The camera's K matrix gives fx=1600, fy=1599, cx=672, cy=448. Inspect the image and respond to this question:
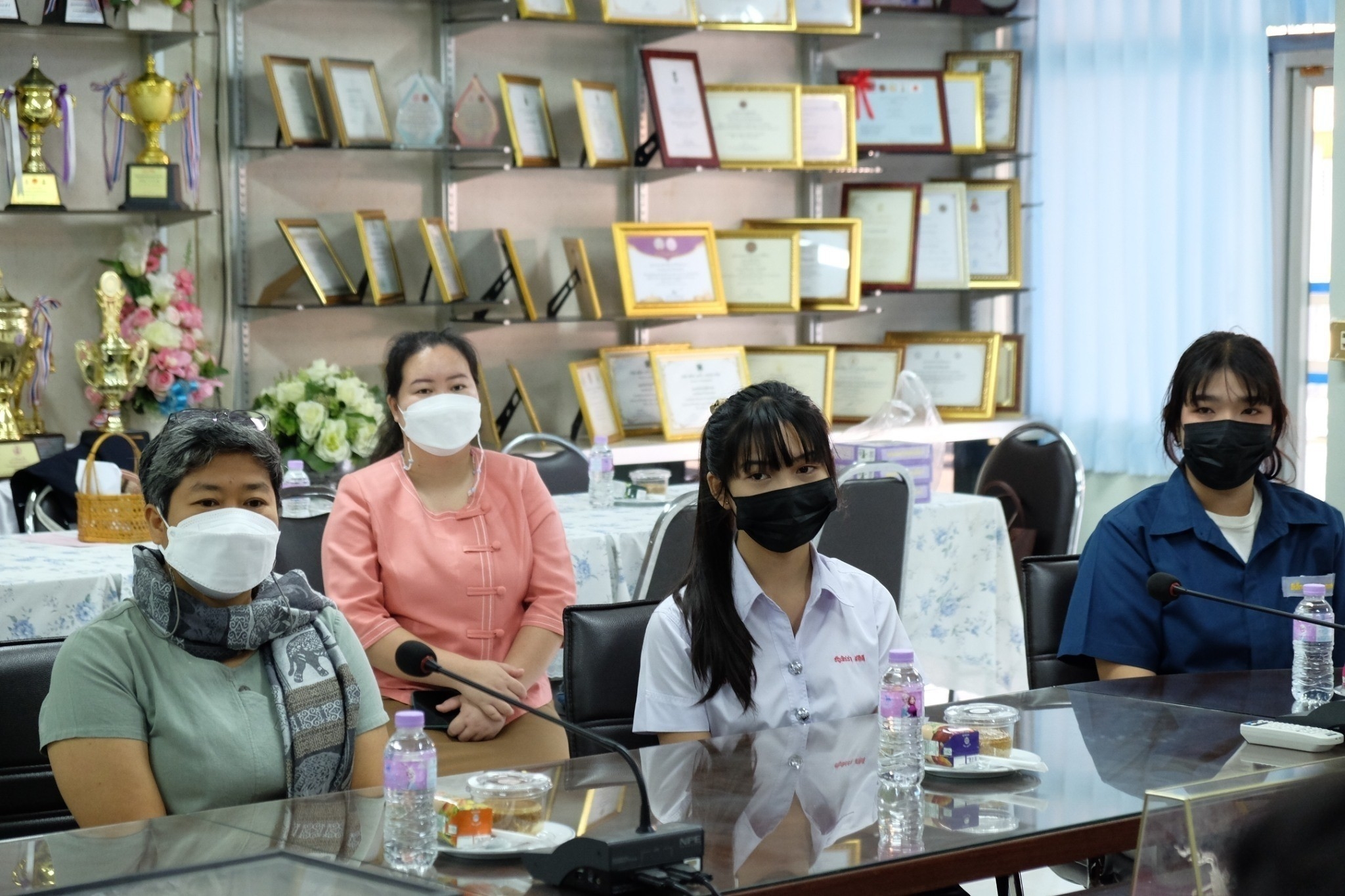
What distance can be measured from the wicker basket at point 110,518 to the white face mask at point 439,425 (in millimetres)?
882

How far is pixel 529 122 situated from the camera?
17.3ft

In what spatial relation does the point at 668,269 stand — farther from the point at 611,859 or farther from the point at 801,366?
the point at 611,859

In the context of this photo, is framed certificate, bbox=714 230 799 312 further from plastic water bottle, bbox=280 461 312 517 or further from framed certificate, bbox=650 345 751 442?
plastic water bottle, bbox=280 461 312 517

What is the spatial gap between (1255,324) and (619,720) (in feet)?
12.3

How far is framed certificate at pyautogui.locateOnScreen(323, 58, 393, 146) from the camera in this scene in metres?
4.95

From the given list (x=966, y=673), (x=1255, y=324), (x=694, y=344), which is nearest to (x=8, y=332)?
(x=694, y=344)

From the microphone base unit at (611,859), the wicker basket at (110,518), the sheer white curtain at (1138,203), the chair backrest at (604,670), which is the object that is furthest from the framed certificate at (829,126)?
the microphone base unit at (611,859)

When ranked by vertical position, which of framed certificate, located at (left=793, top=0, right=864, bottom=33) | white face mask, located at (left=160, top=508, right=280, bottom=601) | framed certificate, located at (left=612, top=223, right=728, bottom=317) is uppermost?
framed certificate, located at (left=793, top=0, right=864, bottom=33)

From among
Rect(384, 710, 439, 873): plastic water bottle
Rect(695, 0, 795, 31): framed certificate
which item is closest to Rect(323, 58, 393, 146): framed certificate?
Rect(695, 0, 795, 31): framed certificate

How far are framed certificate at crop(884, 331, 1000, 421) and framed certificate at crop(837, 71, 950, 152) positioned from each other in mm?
712

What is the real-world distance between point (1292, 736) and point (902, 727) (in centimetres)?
50

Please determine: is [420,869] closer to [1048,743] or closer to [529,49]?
[1048,743]

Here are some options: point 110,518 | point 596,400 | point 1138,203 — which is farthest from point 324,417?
point 1138,203

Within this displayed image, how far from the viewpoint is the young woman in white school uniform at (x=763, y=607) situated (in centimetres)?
219
